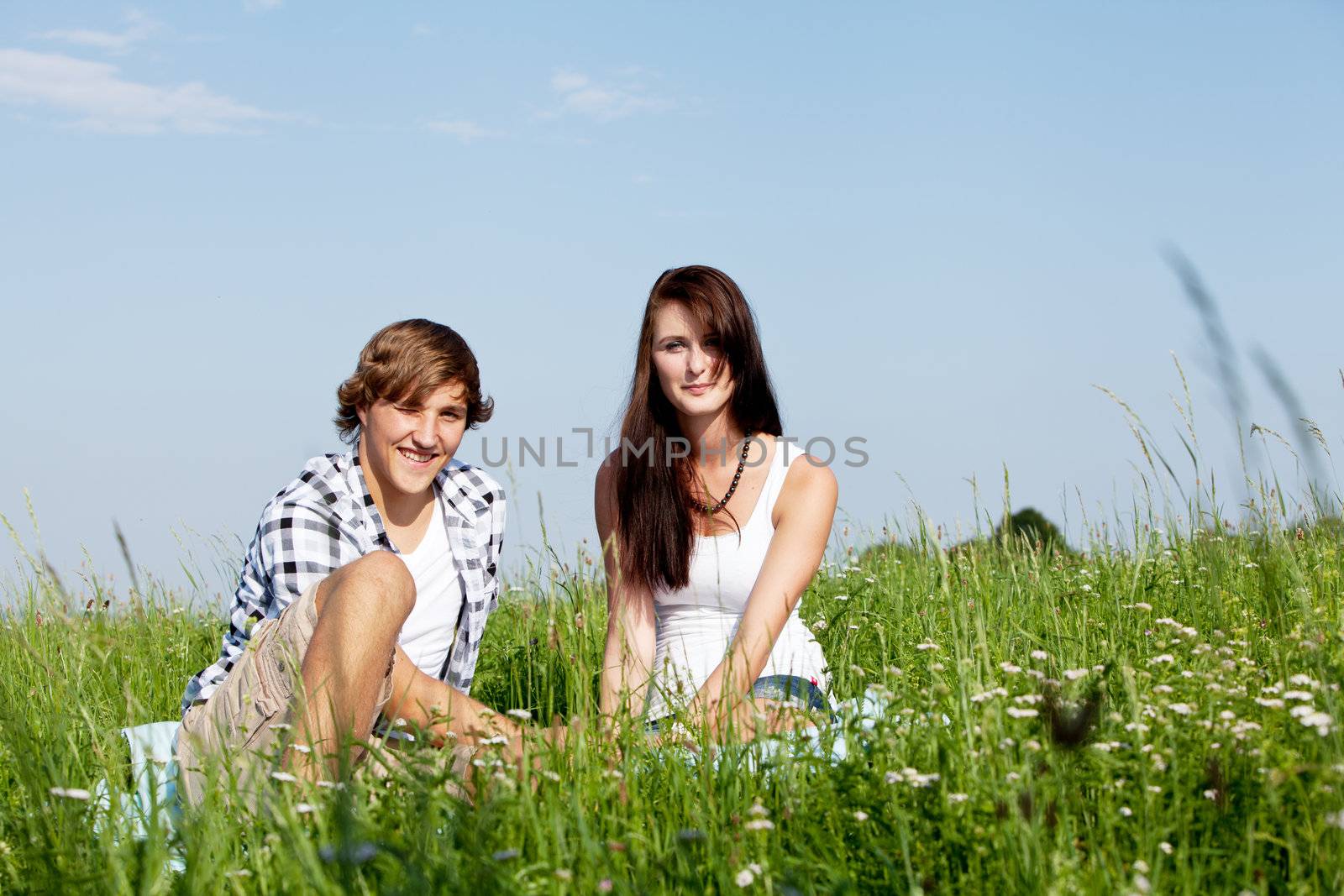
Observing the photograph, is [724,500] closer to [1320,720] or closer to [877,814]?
[877,814]

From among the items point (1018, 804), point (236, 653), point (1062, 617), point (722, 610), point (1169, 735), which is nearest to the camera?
point (1018, 804)

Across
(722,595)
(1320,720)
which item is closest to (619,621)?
(722,595)

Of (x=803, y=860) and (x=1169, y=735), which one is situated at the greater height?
(x=1169, y=735)

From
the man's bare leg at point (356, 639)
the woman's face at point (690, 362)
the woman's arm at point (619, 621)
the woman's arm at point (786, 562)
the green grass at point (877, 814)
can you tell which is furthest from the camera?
the woman's face at point (690, 362)

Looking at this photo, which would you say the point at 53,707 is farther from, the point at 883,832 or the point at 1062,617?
the point at 1062,617

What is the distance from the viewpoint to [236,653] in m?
3.99

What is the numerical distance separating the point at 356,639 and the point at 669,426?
64.3 inches

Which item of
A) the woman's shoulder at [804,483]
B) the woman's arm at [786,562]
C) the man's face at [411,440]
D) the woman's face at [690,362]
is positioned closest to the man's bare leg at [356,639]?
the man's face at [411,440]

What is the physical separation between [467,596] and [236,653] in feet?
2.69

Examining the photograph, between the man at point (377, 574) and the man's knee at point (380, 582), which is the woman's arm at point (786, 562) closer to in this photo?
the man at point (377, 574)

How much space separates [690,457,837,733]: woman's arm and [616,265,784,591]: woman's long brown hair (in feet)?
1.04

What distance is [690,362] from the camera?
14.1 ft

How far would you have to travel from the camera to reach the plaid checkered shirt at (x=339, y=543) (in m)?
3.98

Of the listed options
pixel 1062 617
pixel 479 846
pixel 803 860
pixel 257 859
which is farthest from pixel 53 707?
pixel 1062 617
